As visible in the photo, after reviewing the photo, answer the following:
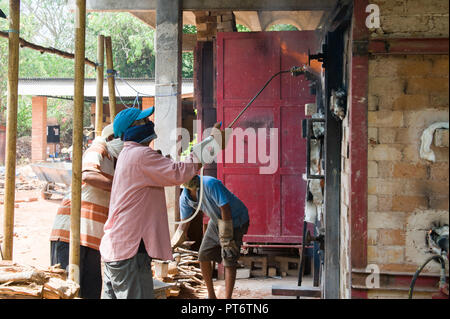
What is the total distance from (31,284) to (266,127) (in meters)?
4.35

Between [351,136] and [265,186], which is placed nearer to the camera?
[351,136]

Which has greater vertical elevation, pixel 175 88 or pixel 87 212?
pixel 175 88

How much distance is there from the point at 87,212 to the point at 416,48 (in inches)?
128

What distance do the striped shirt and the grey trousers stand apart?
116 cm

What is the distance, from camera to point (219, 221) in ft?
18.5

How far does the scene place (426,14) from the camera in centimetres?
380

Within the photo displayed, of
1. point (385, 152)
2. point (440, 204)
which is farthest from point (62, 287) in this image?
point (440, 204)

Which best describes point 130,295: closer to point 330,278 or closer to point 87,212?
point 87,212

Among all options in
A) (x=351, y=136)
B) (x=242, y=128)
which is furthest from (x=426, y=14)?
(x=242, y=128)

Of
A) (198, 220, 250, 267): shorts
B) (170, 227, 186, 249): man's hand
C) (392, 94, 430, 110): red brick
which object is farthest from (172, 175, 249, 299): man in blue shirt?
(392, 94, 430, 110): red brick

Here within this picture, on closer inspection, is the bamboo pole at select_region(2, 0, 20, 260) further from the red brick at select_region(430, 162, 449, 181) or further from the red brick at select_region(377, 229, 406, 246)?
the red brick at select_region(430, 162, 449, 181)

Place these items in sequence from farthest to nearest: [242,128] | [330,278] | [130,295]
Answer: [242,128], [330,278], [130,295]

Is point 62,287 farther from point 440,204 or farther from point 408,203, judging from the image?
point 440,204

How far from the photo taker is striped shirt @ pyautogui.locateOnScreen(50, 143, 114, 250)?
4.96 metres
